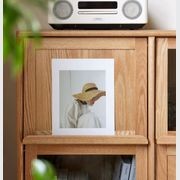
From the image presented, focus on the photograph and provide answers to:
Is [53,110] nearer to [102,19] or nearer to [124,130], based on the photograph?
A: [124,130]

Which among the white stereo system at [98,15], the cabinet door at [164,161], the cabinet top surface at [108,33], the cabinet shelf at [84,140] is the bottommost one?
the cabinet door at [164,161]

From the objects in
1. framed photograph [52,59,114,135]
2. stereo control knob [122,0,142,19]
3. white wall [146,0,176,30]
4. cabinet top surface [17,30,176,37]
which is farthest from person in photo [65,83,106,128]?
white wall [146,0,176,30]

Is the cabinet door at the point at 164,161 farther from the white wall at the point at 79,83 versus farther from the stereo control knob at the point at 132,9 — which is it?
the stereo control knob at the point at 132,9

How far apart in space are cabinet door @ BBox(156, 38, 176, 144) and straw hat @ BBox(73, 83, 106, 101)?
0.23 metres

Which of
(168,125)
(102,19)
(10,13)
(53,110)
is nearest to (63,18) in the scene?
(102,19)

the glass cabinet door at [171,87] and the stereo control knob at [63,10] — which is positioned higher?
the stereo control knob at [63,10]

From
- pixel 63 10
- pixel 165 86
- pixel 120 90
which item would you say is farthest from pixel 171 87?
pixel 63 10

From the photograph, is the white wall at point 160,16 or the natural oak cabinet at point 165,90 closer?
the natural oak cabinet at point 165,90

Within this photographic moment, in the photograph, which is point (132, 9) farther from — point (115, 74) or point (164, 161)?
point (164, 161)

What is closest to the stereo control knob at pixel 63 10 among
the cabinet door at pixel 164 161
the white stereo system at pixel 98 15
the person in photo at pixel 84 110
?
the white stereo system at pixel 98 15

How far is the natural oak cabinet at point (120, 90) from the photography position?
1749 millimetres

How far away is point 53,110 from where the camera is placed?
1753 millimetres

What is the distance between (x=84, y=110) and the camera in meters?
1.75

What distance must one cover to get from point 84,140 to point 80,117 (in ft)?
0.30
